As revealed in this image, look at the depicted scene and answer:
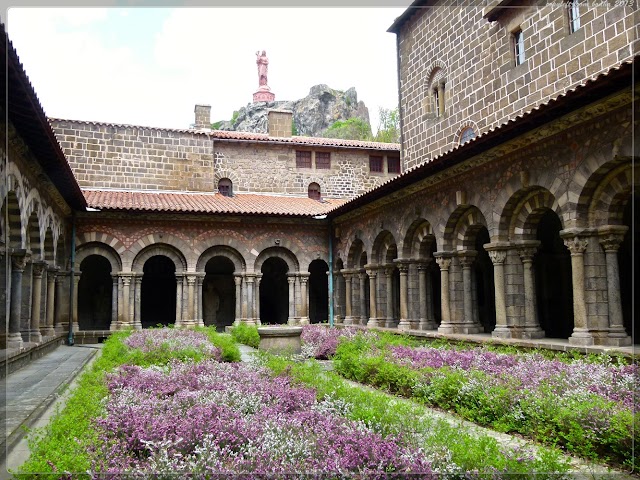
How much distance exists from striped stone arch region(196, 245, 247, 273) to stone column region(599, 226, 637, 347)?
44.8 ft

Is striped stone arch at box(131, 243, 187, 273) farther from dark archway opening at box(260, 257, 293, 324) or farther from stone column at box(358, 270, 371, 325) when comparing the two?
stone column at box(358, 270, 371, 325)

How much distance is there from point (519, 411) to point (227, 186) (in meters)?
19.5

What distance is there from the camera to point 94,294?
76.6 ft

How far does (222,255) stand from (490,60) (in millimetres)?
11268

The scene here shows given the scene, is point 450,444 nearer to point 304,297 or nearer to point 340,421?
point 340,421

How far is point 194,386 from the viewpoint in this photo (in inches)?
298

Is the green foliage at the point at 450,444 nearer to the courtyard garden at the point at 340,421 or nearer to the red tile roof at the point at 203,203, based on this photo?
the courtyard garden at the point at 340,421

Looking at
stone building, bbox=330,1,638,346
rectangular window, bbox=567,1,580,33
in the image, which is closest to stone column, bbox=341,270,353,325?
stone building, bbox=330,1,638,346

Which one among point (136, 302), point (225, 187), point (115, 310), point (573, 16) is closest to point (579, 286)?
point (573, 16)

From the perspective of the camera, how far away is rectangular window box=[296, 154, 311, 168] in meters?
24.9

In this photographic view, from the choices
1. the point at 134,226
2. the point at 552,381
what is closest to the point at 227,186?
the point at 134,226

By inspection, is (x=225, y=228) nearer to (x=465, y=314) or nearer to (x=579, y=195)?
(x=465, y=314)

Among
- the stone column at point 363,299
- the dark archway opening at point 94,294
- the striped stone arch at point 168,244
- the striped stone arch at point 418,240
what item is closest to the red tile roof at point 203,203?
the striped stone arch at point 168,244

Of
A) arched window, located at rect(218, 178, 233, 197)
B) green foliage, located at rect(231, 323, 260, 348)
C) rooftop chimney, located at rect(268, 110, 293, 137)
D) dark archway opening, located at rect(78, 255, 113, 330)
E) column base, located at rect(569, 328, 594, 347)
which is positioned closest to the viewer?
column base, located at rect(569, 328, 594, 347)
